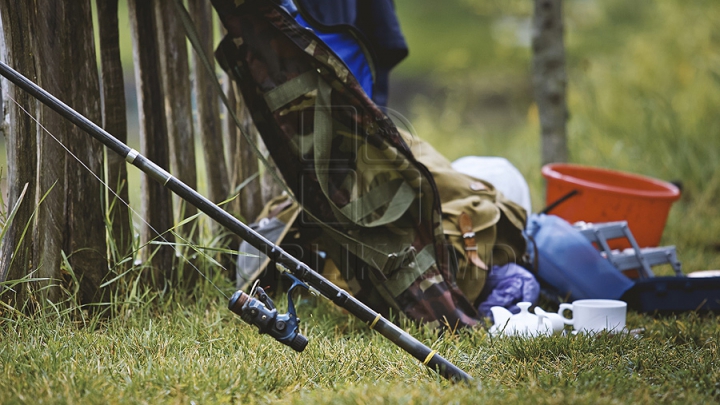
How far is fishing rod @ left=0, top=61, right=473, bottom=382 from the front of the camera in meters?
1.58

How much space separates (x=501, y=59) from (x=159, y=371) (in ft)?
31.3

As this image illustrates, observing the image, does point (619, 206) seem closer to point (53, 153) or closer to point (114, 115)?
point (114, 115)

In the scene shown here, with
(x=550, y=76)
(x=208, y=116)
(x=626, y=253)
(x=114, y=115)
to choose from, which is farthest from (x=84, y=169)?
(x=550, y=76)

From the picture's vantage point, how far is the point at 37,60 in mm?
1929

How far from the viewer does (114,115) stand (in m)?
2.17

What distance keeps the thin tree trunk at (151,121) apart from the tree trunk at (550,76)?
229cm

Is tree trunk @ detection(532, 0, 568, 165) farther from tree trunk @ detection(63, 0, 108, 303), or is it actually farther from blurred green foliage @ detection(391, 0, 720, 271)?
tree trunk @ detection(63, 0, 108, 303)

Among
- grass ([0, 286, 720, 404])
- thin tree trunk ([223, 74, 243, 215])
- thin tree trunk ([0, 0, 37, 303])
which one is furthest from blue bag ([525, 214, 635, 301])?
thin tree trunk ([0, 0, 37, 303])

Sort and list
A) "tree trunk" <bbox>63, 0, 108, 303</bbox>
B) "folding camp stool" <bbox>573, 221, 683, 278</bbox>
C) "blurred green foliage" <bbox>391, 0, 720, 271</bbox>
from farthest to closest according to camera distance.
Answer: "blurred green foliage" <bbox>391, 0, 720, 271</bbox>, "folding camp stool" <bbox>573, 221, 683, 278</bbox>, "tree trunk" <bbox>63, 0, 108, 303</bbox>

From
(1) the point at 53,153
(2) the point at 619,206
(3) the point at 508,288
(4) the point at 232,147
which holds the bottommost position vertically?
(3) the point at 508,288

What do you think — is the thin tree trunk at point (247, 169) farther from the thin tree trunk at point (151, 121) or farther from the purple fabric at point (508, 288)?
the purple fabric at point (508, 288)

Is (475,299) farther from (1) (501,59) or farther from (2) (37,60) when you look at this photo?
(1) (501,59)

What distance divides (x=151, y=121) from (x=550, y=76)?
2408mm

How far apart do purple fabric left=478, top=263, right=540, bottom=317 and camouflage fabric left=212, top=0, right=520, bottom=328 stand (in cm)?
15
